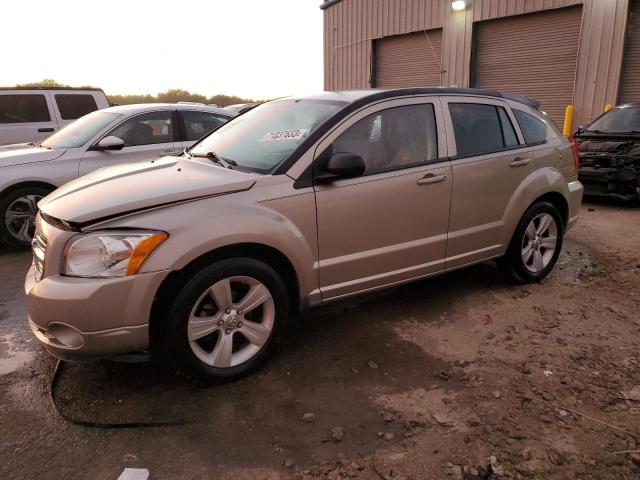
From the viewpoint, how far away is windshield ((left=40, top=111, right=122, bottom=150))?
6090 mm

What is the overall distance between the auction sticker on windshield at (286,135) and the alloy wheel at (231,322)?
1.04 m

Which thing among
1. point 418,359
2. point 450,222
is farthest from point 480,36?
point 418,359

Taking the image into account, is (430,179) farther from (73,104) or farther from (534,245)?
(73,104)

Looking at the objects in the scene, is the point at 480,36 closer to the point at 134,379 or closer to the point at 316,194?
the point at 316,194

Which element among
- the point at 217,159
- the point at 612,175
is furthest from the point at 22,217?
the point at 612,175

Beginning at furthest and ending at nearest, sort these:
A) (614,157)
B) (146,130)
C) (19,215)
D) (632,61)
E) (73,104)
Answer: (632,61) < (73,104) < (614,157) < (146,130) < (19,215)

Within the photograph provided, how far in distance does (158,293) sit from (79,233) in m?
0.51

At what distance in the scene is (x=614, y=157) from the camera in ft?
24.6

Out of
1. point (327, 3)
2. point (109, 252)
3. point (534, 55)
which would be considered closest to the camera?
point (109, 252)

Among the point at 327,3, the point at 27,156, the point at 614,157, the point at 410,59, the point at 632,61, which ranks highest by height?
the point at 327,3

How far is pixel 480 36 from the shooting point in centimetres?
1391

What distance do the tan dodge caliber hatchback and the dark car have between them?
12.6 ft

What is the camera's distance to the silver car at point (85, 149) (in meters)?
5.69

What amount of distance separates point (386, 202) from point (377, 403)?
133 centimetres
